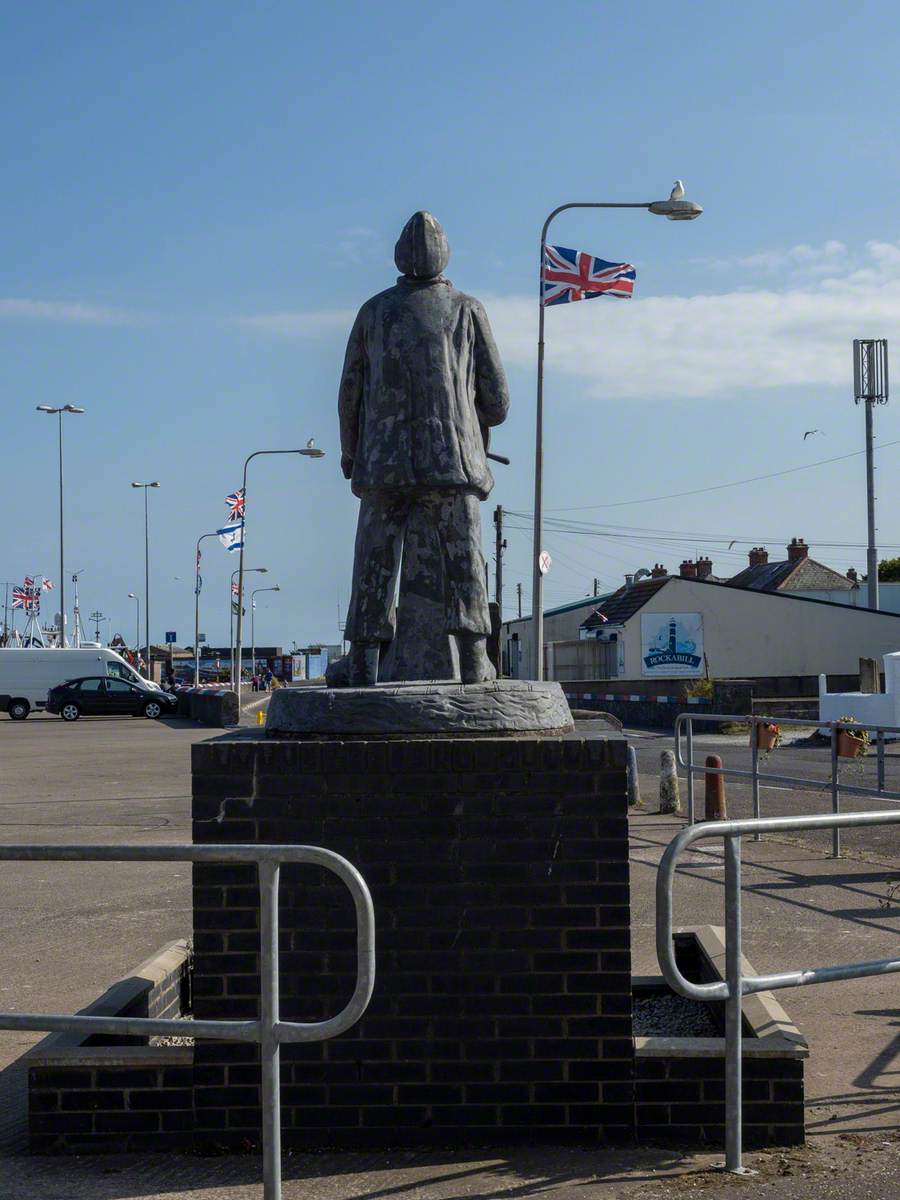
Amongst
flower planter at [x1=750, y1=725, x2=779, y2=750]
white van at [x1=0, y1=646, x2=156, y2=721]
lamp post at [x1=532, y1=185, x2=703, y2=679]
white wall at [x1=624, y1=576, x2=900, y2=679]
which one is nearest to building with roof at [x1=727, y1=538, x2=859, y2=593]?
white wall at [x1=624, y1=576, x2=900, y2=679]

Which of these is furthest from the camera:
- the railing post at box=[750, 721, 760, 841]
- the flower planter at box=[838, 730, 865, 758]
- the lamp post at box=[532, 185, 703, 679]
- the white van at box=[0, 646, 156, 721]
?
the white van at box=[0, 646, 156, 721]

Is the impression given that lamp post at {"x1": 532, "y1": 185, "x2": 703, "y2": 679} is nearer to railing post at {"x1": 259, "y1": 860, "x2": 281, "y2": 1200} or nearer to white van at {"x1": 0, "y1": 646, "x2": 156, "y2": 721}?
railing post at {"x1": 259, "y1": 860, "x2": 281, "y2": 1200}

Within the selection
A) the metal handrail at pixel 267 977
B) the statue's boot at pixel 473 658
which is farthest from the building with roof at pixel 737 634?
the metal handrail at pixel 267 977

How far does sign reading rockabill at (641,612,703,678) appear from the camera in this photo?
46.5 m

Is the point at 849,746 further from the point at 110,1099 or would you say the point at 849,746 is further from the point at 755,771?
the point at 110,1099

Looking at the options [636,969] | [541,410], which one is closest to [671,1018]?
[636,969]

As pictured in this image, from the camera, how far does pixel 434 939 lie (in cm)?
484

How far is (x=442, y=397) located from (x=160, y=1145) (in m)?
2.91

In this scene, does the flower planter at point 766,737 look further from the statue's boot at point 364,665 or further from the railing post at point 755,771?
the statue's boot at point 364,665

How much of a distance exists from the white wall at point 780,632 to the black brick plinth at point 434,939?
42.3 meters

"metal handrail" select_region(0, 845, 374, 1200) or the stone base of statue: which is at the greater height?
the stone base of statue

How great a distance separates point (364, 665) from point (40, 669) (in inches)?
1755

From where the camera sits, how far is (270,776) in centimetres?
485

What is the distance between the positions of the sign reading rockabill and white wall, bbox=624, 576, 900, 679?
0.85ft
